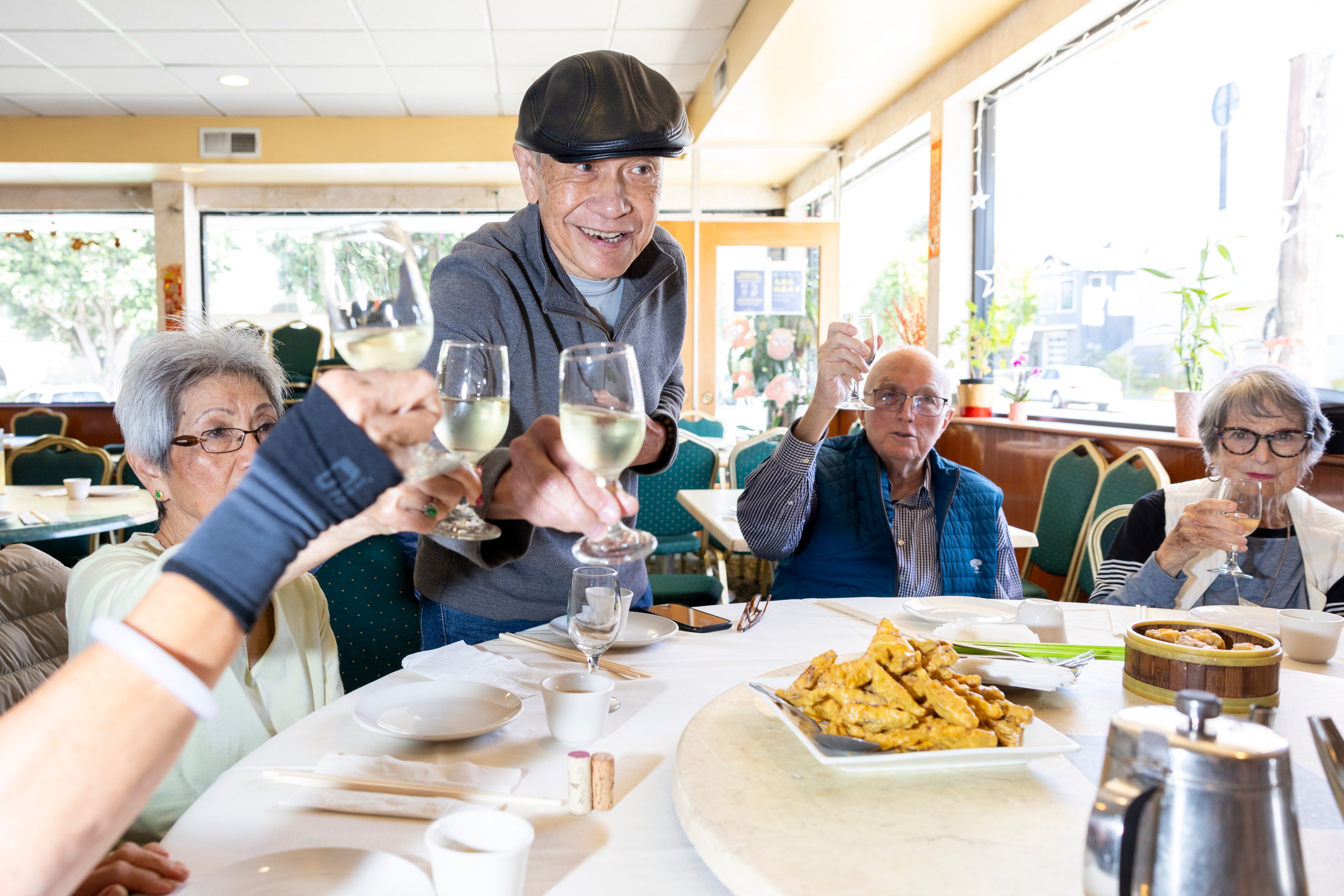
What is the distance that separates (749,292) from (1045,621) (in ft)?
22.0

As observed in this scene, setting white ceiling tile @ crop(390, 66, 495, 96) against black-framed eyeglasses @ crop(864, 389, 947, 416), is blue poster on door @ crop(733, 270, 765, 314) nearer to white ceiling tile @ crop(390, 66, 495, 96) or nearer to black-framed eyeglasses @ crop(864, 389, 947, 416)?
white ceiling tile @ crop(390, 66, 495, 96)

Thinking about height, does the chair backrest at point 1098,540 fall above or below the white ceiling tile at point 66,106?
below

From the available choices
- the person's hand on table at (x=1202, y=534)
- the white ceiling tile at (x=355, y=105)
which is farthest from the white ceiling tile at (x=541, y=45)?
the person's hand on table at (x=1202, y=534)

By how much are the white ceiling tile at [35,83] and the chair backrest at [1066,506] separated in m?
7.27

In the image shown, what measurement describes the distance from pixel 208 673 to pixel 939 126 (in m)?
5.61

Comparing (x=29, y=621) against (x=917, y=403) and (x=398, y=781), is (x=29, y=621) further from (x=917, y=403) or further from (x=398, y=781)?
(x=917, y=403)

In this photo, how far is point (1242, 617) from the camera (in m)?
1.67

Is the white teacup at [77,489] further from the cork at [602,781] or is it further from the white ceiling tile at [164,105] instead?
the white ceiling tile at [164,105]

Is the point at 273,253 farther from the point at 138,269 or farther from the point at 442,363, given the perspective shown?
the point at 442,363

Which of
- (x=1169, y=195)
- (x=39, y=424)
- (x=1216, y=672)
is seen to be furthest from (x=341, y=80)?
(x=1216, y=672)

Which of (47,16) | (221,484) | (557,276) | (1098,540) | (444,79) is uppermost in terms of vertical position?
(444,79)

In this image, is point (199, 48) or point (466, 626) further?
point (199, 48)

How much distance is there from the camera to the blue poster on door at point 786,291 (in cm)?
787

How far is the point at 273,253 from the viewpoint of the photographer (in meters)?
9.27
